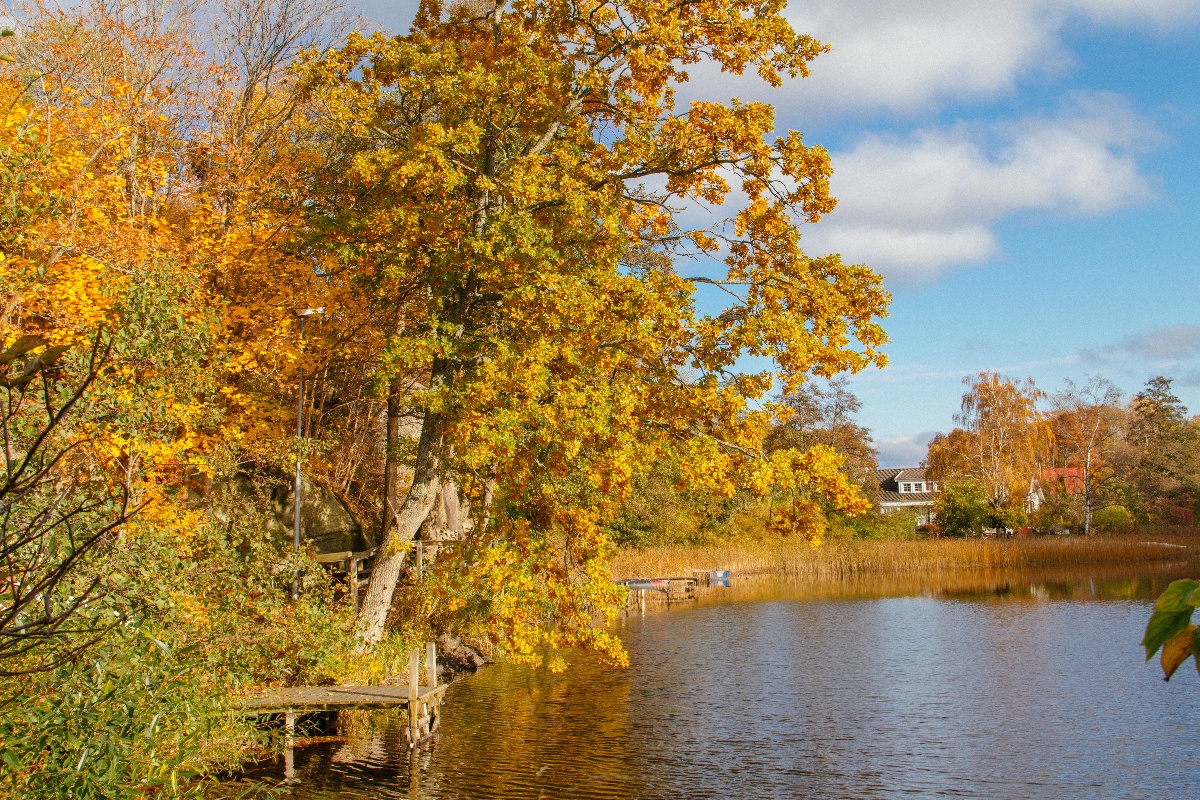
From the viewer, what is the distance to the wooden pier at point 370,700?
15023 mm

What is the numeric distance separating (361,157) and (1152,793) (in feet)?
49.1

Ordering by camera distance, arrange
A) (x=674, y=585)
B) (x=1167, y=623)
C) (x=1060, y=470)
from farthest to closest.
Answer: (x=1060, y=470) < (x=674, y=585) < (x=1167, y=623)

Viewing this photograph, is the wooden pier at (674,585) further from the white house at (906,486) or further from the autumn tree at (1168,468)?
the white house at (906,486)

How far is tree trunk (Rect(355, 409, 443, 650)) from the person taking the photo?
18.0 metres

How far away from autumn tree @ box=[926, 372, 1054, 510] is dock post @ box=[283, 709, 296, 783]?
55.0 meters

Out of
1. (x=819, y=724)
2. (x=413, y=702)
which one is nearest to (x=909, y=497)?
(x=819, y=724)

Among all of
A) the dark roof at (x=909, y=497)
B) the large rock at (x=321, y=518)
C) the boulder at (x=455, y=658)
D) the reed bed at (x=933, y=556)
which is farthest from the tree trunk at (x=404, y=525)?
the dark roof at (x=909, y=497)

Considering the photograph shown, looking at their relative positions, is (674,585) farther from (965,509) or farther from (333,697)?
(333,697)

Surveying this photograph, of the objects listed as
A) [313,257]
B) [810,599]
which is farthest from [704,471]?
[810,599]

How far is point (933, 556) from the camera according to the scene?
50.5 m

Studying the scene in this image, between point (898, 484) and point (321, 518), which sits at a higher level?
point (898, 484)

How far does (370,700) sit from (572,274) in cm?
799

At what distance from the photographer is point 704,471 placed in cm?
1477

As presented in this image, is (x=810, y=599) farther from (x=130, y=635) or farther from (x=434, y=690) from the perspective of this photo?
(x=130, y=635)
